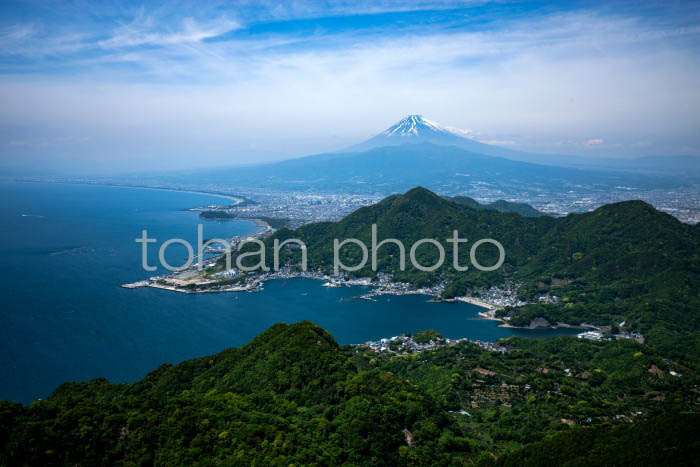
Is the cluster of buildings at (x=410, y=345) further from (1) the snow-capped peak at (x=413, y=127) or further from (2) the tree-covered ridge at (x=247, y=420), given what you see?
(1) the snow-capped peak at (x=413, y=127)

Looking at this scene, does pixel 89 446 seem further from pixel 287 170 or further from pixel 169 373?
pixel 287 170

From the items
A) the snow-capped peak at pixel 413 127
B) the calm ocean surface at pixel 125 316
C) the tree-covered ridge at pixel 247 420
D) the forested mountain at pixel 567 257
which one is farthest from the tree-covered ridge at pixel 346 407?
the snow-capped peak at pixel 413 127

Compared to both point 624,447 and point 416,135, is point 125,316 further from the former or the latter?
point 416,135

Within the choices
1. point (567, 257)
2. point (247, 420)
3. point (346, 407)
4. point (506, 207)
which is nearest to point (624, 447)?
point (346, 407)

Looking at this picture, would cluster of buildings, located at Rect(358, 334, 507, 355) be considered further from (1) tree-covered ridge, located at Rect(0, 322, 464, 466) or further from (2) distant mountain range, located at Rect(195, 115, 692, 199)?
(2) distant mountain range, located at Rect(195, 115, 692, 199)

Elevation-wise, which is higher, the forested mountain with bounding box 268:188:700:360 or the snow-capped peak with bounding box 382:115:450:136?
the snow-capped peak with bounding box 382:115:450:136

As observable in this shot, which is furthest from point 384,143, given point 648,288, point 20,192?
point 648,288

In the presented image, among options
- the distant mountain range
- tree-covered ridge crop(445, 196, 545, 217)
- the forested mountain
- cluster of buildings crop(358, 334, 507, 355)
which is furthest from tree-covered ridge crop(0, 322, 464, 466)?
the distant mountain range
